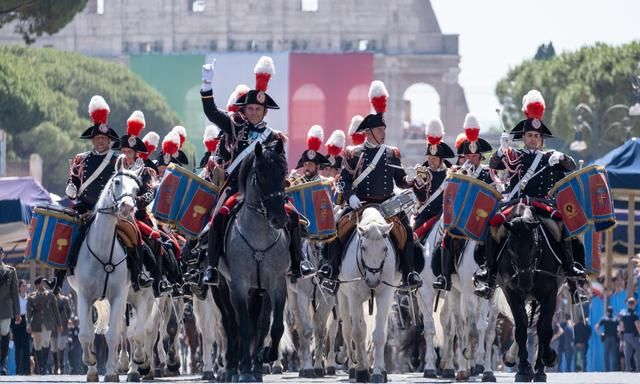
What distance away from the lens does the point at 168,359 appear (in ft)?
109

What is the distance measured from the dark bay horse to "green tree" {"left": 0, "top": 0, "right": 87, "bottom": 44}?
3485 cm

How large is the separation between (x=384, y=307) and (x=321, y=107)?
14053cm

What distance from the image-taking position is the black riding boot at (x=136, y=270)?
27188 mm

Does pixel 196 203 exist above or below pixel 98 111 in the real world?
below

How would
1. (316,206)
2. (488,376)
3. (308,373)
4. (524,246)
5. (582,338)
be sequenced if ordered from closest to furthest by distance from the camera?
1. (524,246)
2. (316,206)
3. (488,376)
4. (308,373)
5. (582,338)

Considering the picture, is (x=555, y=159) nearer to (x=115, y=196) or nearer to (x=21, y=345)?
(x=115, y=196)

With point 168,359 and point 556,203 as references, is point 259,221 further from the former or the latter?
point 168,359

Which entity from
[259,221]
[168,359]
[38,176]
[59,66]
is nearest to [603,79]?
[38,176]

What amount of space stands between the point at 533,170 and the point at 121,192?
15.9ft

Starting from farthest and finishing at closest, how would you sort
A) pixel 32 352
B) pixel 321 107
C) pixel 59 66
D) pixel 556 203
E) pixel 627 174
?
pixel 321 107 < pixel 59 66 < pixel 32 352 < pixel 627 174 < pixel 556 203

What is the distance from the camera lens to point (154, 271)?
93.3ft

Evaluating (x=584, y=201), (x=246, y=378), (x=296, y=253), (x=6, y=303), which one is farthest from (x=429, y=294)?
(x=6, y=303)

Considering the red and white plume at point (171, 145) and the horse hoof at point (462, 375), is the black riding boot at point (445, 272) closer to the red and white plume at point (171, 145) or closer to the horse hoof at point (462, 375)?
the horse hoof at point (462, 375)

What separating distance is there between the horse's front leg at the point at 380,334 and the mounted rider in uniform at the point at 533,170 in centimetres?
117
